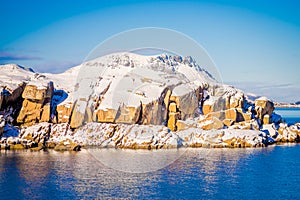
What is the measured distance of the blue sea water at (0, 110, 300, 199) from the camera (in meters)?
25.8

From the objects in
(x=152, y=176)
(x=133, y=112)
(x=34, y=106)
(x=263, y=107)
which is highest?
(x=263, y=107)

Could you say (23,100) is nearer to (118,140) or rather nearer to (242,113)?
Answer: (118,140)

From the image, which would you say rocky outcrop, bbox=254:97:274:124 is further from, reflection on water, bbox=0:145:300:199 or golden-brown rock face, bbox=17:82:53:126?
golden-brown rock face, bbox=17:82:53:126

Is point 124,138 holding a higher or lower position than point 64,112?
lower

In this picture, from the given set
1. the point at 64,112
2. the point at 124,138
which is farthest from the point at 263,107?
the point at 64,112

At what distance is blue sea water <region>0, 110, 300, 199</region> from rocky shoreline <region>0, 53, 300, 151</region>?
19.0 ft

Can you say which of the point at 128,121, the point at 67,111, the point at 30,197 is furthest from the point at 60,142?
the point at 30,197

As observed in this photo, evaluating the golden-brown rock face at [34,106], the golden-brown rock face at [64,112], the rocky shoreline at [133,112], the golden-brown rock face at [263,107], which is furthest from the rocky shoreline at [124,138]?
the golden-brown rock face at [263,107]

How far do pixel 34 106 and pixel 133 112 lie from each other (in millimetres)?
13393

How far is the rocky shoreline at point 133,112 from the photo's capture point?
159 ft

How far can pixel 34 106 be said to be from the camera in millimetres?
52312

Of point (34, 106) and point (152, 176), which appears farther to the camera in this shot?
point (34, 106)

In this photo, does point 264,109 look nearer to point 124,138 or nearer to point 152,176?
point 124,138

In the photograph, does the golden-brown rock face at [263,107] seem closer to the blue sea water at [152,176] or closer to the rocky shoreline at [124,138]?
the rocky shoreline at [124,138]
